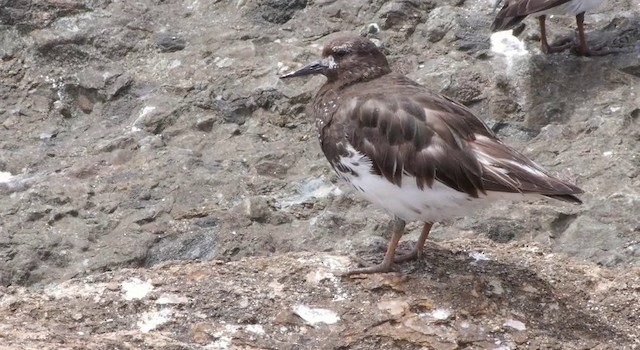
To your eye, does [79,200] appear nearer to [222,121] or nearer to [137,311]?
[222,121]

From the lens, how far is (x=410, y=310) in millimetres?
4902

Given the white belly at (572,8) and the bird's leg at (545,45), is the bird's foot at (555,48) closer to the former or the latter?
the bird's leg at (545,45)

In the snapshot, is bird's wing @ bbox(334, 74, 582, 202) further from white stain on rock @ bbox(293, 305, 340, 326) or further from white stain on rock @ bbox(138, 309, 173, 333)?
white stain on rock @ bbox(138, 309, 173, 333)

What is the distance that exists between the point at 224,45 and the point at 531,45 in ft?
7.53

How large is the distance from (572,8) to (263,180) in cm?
293

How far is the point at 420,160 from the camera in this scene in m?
5.12

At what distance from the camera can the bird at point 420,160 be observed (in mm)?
5047

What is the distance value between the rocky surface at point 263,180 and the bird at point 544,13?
119mm

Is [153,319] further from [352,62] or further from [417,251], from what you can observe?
[352,62]

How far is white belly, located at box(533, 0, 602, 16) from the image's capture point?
25.9 feet

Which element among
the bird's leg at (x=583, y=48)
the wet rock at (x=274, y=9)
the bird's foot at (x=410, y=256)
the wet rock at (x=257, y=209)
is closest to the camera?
the bird's foot at (x=410, y=256)

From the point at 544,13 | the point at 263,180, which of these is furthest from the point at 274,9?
the point at 544,13

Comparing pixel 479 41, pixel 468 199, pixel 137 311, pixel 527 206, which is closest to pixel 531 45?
pixel 479 41

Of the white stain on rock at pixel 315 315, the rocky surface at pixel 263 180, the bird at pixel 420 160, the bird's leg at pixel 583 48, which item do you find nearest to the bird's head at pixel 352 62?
the bird at pixel 420 160
